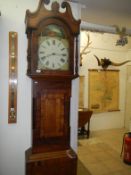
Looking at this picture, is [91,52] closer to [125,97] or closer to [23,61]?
[125,97]

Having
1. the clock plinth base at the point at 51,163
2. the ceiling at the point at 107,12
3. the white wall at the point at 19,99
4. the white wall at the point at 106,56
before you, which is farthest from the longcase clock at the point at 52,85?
the white wall at the point at 106,56

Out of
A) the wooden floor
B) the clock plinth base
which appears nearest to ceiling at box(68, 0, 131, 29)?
the clock plinth base

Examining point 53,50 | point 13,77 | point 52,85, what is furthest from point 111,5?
point 13,77

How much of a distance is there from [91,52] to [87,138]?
2.16 meters

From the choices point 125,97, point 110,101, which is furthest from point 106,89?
point 125,97

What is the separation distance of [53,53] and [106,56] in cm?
332

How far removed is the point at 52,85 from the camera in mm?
1587

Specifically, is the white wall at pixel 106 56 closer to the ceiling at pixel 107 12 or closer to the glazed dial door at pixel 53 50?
the ceiling at pixel 107 12

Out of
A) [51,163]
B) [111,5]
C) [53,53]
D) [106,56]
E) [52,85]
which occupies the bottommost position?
[51,163]

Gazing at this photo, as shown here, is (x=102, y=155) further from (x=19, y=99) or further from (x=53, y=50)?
(x=53, y=50)

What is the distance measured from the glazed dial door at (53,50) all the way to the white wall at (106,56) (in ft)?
9.14

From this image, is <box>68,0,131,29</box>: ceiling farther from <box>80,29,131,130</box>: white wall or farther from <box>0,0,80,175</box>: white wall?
<box>80,29,131,130</box>: white wall

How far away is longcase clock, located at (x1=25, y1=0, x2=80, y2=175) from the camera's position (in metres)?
1.51

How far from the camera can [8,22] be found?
163 cm
